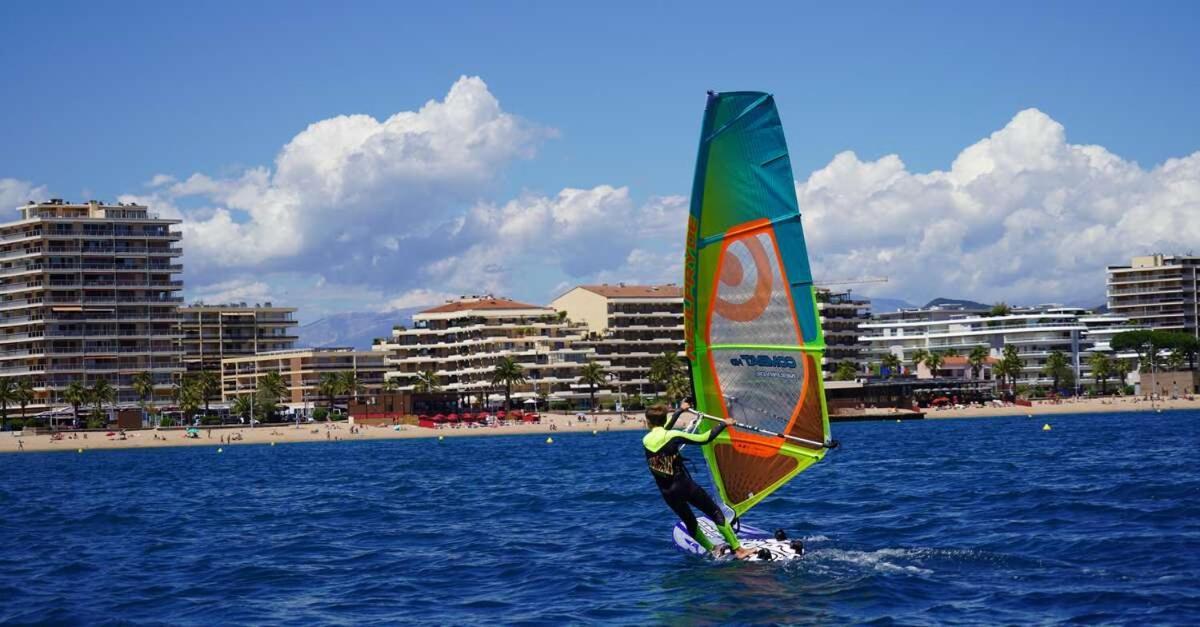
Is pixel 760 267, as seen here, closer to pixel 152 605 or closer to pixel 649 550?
pixel 649 550

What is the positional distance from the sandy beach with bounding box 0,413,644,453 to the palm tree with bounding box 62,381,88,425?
1162cm

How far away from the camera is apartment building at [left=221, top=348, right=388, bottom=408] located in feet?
614

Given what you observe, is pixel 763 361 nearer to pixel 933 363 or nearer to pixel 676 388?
pixel 676 388

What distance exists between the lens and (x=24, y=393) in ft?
494

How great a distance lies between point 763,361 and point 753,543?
2863mm

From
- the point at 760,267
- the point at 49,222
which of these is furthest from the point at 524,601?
the point at 49,222

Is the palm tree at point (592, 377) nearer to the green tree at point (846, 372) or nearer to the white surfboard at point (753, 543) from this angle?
the green tree at point (846, 372)

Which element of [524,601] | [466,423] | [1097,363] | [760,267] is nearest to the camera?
[524,601]

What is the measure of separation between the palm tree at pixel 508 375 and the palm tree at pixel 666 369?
15.8 m

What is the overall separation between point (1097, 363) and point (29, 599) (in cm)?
17785

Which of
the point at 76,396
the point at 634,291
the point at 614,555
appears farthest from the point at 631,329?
the point at 614,555

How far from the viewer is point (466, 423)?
14762 centimetres

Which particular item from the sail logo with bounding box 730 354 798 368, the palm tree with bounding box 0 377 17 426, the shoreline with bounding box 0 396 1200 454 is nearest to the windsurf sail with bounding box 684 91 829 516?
the sail logo with bounding box 730 354 798 368

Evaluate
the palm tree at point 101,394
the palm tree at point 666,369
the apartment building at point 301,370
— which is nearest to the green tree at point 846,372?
the palm tree at point 666,369
